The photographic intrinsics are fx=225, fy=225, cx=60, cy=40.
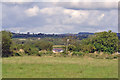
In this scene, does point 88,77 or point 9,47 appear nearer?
point 88,77

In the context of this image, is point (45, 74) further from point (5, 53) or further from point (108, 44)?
point (108, 44)

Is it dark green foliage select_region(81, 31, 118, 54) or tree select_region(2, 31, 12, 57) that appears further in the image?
dark green foliage select_region(81, 31, 118, 54)

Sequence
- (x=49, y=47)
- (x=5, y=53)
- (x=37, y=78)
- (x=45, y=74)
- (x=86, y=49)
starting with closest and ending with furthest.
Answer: (x=37, y=78) < (x=45, y=74) < (x=5, y=53) < (x=86, y=49) < (x=49, y=47)

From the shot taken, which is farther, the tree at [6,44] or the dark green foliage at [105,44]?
the dark green foliage at [105,44]

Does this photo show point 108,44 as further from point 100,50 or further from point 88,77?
→ point 88,77

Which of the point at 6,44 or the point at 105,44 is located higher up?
the point at 6,44

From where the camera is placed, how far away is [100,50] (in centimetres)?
4691

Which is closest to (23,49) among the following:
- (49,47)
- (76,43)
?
(49,47)

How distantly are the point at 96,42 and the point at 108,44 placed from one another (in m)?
2.73

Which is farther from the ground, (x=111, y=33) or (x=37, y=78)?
(x=111, y=33)

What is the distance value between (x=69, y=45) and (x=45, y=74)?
113 feet

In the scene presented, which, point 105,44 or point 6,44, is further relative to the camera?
point 105,44

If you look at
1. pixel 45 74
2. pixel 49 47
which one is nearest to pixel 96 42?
pixel 49 47

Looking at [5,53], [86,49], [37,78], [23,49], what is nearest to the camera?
[37,78]
